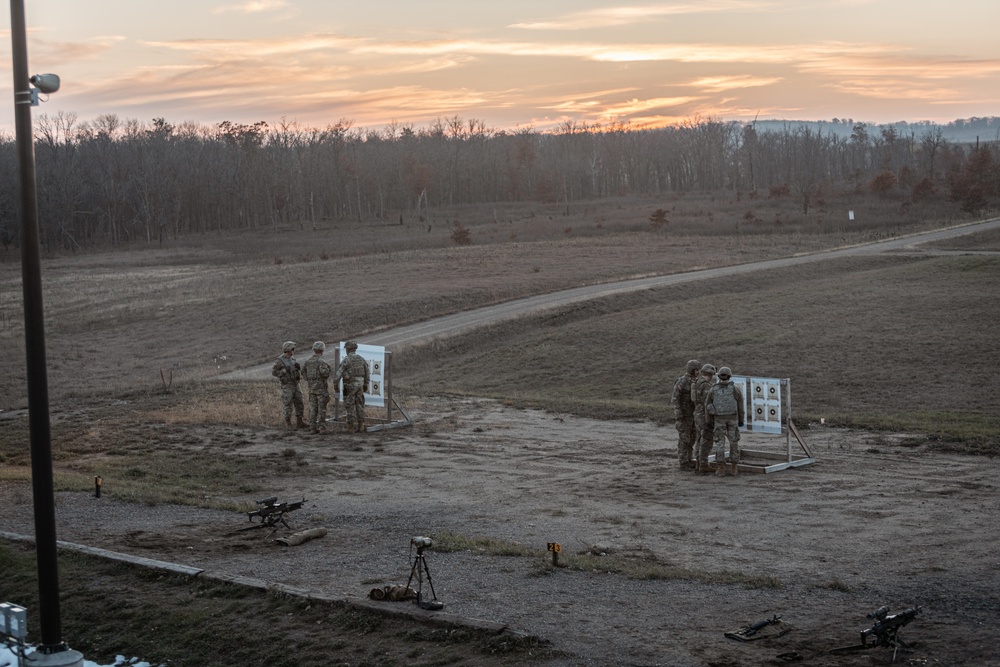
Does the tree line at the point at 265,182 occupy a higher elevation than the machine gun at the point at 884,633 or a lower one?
higher

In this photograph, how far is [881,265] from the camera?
174 ft

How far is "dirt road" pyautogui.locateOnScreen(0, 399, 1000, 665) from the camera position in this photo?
32.3ft

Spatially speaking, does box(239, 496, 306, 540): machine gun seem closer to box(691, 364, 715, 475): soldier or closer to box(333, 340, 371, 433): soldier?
box(691, 364, 715, 475): soldier

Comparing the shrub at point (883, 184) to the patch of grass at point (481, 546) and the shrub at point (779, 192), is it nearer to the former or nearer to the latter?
the shrub at point (779, 192)

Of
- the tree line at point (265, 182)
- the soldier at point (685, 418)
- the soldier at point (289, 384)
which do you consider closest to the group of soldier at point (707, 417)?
the soldier at point (685, 418)

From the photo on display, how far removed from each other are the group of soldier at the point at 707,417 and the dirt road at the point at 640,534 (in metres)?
0.56

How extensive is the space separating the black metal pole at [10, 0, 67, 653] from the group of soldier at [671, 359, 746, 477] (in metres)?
11.8

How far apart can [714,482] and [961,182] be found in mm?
86783

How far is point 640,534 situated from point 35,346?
832 centimetres

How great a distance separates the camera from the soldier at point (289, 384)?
2434cm

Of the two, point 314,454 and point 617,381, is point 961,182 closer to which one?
point 617,381

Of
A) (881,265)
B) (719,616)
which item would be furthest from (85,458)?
(881,265)

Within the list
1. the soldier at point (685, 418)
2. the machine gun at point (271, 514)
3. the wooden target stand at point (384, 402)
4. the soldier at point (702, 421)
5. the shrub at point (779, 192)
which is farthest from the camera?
the shrub at point (779, 192)

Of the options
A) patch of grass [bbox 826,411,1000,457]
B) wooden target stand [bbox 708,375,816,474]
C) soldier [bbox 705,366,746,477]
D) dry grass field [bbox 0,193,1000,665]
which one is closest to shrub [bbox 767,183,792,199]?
dry grass field [bbox 0,193,1000,665]
